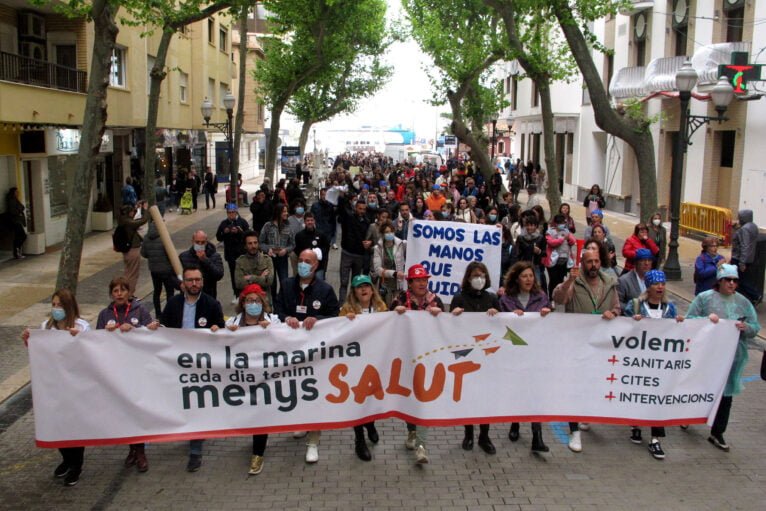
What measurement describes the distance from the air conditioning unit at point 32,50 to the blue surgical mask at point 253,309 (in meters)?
15.8

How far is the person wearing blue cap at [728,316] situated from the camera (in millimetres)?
7105

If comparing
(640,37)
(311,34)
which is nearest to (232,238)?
(311,34)

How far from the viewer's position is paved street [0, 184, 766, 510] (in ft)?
20.3

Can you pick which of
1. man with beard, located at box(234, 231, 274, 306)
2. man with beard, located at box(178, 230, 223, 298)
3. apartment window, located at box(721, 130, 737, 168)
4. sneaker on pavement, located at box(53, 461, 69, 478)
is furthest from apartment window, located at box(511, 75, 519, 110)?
sneaker on pavement, located at box(53, 461, 69, 478)

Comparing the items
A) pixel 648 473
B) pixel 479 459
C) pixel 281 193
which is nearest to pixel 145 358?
pixel 479 459

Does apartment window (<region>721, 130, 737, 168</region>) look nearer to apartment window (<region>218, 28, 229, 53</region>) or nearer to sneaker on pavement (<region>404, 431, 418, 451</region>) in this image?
sneaker on pavement (<region>404, 431, 418, 451</region>)

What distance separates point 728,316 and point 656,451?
4.51 feet

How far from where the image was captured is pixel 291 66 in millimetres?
33188

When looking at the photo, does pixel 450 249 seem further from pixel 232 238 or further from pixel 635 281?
pixel 232 238

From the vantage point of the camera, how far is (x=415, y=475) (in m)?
6.70

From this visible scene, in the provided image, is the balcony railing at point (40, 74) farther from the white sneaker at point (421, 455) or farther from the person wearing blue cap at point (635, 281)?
the person wearing blue cap at point (635, 281)

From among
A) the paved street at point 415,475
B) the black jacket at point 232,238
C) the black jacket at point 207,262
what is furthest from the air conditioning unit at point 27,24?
the paved street at point 415,475

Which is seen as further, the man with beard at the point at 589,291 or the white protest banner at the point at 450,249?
the white protest banner at the point at 450,249

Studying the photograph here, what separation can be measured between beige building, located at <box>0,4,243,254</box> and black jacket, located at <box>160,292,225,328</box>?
21.9 ft
